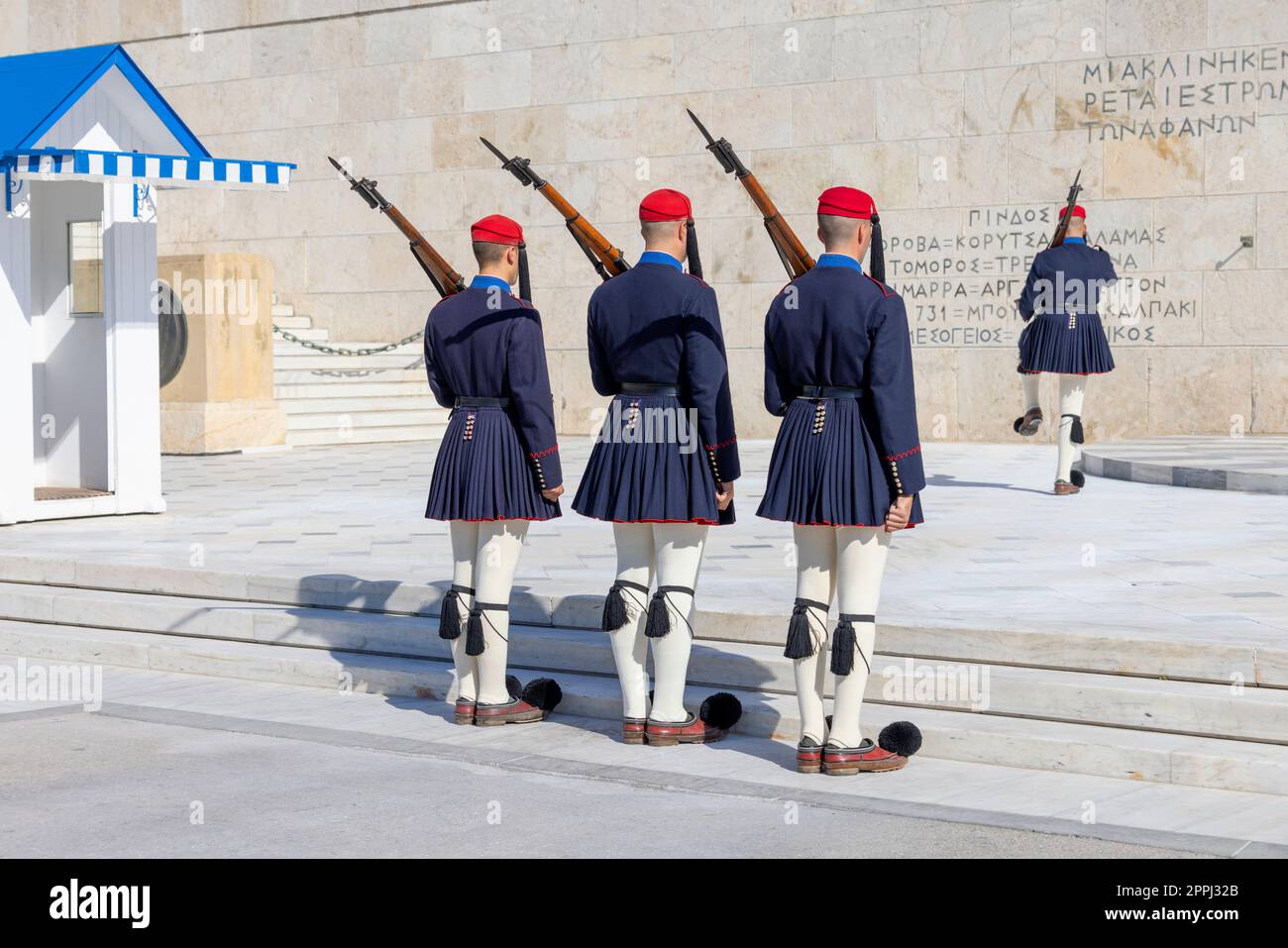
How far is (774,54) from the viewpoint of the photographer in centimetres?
1764

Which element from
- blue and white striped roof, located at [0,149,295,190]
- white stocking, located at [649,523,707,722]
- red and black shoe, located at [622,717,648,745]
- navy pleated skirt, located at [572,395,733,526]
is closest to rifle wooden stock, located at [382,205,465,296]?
navy pleated skirt, located at [572,395,733,526]

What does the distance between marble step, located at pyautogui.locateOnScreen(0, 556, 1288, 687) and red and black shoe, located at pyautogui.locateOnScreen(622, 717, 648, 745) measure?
1.02 meters

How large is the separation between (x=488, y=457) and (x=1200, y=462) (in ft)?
26.1

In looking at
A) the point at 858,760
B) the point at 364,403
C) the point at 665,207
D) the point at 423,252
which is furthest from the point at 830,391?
the point at 364,403

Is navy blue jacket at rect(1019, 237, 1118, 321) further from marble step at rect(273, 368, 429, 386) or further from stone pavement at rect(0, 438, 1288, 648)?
marble step at rect(273, 368, 429, 386)

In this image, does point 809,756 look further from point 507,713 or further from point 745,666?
point 507,713

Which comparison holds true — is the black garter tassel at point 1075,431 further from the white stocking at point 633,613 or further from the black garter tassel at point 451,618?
the black garter tassel at point 451,618

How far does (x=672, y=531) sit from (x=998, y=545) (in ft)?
12.4

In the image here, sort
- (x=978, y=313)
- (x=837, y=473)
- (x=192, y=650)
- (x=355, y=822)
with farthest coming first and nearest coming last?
(x=978, y=313)
(x=192, y=650)
(x=837, y=473)
(x=355, y=822)

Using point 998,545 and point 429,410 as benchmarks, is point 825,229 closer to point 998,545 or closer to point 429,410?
point 998,545

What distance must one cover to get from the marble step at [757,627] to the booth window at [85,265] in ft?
9.63

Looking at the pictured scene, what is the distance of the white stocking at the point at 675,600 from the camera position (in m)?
6.29
